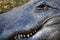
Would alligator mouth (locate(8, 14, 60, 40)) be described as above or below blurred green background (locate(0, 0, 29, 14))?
above

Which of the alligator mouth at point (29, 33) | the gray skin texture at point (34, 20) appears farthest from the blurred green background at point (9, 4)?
the alligator mouth at point (29, 33)

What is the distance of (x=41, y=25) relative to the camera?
9.12 ft

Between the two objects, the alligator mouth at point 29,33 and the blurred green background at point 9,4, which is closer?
the alligator mouth at point 29,33

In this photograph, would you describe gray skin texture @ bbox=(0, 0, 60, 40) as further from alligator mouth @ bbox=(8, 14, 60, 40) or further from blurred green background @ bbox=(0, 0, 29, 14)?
blurred green background @ bbox=(0, 0, 29, 14)

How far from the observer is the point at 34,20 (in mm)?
2854

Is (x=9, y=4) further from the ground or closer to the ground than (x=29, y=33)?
Answer: closer to the ground

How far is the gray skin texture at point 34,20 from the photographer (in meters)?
2.70

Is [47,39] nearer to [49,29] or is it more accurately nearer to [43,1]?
[49,29]

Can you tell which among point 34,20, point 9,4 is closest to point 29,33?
point 34,20

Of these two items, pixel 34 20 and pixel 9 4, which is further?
A: pixel 9 4

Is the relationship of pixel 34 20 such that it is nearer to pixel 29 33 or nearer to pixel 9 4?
pixel 29 33

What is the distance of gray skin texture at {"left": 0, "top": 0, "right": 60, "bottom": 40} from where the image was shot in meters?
2.70

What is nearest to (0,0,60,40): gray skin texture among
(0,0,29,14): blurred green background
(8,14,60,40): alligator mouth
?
(8,14,60,40): alligator mouth

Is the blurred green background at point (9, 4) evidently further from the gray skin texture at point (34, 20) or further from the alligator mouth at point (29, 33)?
the alligator mouth at point (29, 33)
